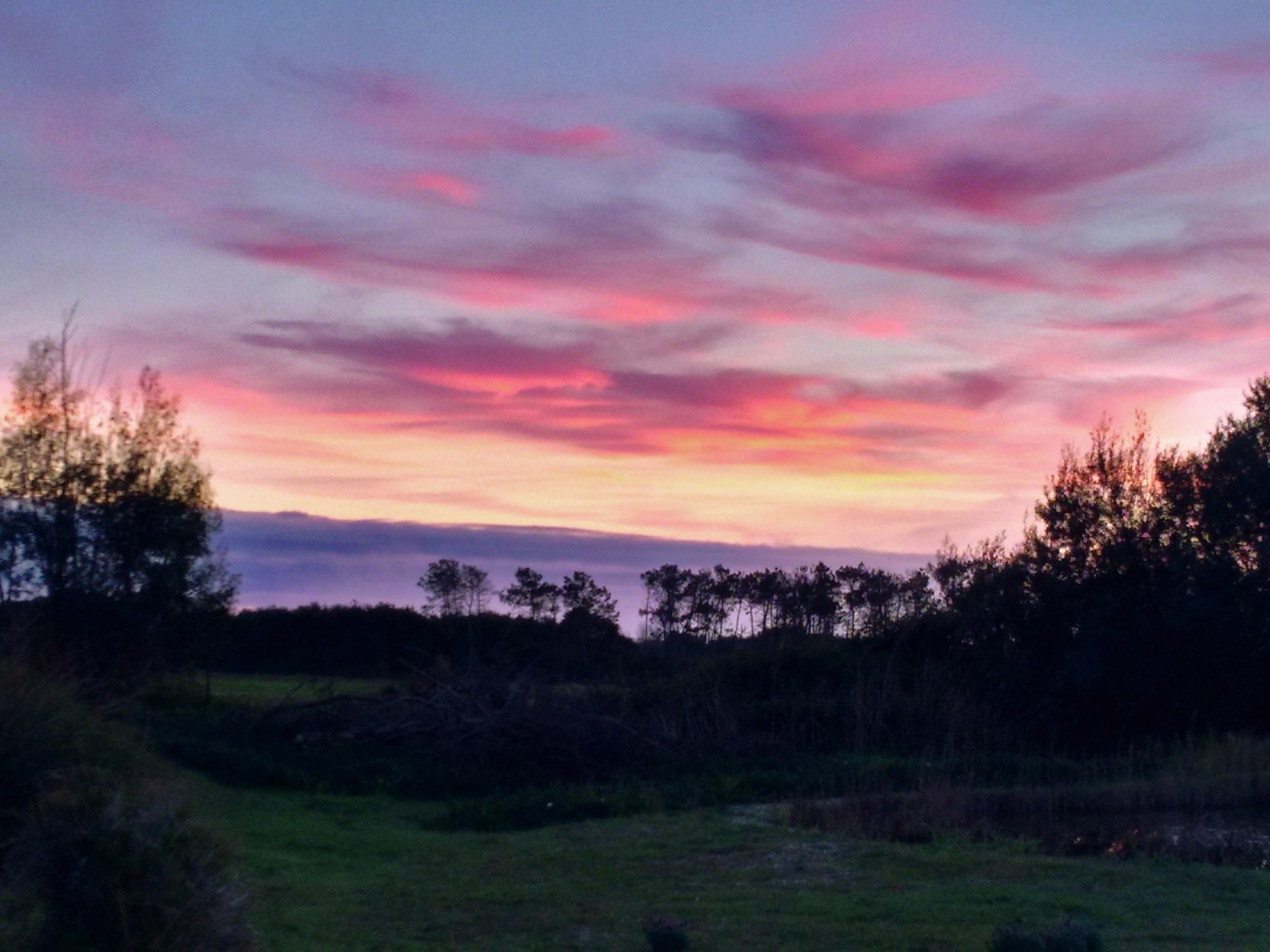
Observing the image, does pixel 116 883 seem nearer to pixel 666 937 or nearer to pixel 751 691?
pixel 666 937

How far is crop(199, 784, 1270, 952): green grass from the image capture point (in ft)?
27.7

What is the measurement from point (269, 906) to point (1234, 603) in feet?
67.4

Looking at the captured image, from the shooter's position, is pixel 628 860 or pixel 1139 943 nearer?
pixel 1139 943

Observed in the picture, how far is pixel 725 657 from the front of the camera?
28.6 m

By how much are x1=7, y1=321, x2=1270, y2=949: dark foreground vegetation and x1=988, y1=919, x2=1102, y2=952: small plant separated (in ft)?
16.9

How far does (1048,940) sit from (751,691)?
816 inches

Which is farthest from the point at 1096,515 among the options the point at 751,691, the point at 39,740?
the point at 39,740

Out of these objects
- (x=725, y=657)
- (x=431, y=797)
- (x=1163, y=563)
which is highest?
(x=1163, y=563)

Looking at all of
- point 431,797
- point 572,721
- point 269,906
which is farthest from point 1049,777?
point 269,906

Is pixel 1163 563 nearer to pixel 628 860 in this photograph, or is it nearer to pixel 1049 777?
pixel 1049 777

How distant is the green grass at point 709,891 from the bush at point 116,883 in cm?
211

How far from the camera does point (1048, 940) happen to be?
6664mm

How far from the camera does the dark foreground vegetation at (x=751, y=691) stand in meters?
15.5

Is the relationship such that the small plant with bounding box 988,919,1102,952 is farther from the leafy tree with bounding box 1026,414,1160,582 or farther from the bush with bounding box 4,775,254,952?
the leafy tree with bounding box 1026,414,1160,582
